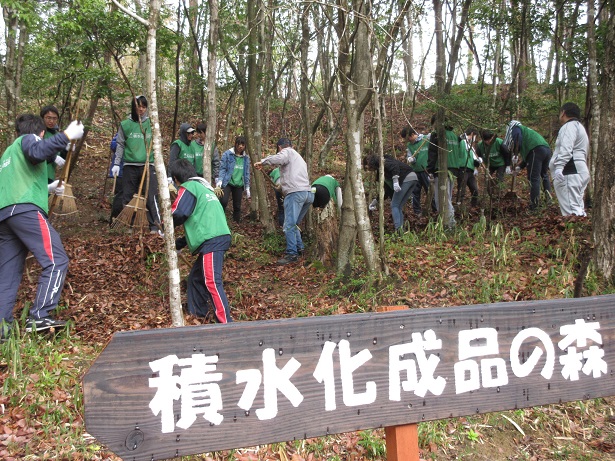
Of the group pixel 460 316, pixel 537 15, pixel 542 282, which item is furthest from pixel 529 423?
pixel 537 15

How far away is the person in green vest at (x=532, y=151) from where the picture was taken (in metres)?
10.0

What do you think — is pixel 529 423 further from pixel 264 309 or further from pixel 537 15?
pixel 537 15

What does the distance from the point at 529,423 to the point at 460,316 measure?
9.04 ft

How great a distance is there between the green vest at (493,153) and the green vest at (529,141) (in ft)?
1.62

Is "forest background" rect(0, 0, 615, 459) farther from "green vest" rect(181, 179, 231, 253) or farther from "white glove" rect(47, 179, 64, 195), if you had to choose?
"white glove" rect(47, 179, 64, 195)

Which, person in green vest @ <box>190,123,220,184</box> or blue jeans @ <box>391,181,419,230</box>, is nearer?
person in green vest @ <box>190,123,220,184</box>

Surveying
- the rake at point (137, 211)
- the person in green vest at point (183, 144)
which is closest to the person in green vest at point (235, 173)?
the person in green vest at point (183, 144)

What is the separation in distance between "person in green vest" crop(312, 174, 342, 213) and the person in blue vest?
4632mm

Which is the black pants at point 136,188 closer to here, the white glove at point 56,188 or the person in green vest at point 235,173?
the white glove at point 56,188

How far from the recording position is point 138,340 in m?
2.08

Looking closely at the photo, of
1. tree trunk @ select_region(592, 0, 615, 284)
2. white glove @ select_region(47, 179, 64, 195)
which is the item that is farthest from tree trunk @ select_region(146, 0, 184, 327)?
tree trunk @ select_region(592, 0, 615, 284)

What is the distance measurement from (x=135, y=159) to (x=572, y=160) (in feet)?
21.4

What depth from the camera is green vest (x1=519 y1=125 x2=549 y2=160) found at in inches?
401

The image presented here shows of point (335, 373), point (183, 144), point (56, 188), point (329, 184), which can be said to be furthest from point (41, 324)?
point (329, 184)
